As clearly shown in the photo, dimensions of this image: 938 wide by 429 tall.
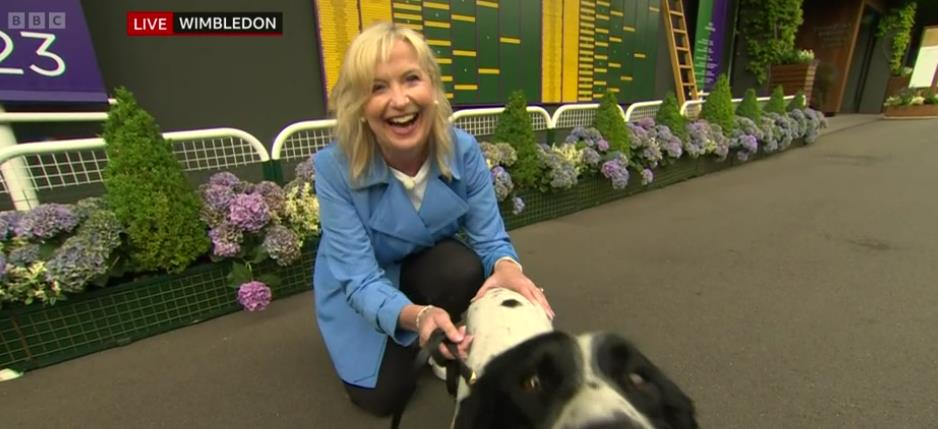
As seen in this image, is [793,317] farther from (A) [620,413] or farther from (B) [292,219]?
(B) [292,219]

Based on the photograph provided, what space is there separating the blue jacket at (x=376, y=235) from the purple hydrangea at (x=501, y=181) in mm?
1569

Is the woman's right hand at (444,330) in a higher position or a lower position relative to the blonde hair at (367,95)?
lower

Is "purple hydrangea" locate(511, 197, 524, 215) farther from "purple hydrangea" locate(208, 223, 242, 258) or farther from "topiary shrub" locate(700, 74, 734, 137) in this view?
"topiary shrub" locate(700, 74, 734, 137)

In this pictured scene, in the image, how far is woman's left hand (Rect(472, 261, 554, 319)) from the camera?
119cm

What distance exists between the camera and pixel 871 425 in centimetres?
147

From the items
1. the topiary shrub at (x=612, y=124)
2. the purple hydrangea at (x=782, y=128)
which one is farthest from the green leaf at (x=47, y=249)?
the purple hydrangea at (x=782, y=128)

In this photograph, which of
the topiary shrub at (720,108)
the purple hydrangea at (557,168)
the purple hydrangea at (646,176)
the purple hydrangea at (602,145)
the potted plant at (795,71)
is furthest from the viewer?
the potted plant at (795,71)

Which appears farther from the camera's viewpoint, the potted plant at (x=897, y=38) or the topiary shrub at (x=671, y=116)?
the potted plant at (x=897, y=38)

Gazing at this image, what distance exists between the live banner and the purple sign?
8.40 meters

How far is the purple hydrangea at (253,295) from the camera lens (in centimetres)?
222

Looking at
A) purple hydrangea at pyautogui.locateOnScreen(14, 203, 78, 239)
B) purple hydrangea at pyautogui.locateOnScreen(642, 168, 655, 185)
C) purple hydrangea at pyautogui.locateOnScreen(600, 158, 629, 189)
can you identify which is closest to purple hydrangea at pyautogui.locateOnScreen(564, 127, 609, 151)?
purple hydrangea at pyautogui.locateOnScreen(600, 158, 629, 189)

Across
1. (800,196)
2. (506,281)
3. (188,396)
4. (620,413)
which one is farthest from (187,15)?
(800,196)

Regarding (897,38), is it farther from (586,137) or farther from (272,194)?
(272,194)

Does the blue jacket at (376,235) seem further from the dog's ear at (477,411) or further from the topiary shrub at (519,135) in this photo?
the topiary shrub at (519,135)
